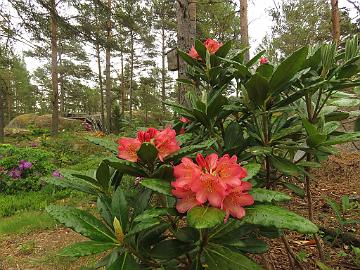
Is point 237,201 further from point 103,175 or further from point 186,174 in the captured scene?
point 103,175

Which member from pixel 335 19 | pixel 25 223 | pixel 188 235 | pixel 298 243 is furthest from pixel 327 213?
pixel 335 19

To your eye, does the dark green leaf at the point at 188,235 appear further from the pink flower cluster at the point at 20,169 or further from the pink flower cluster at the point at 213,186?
the pink flower cluster at the point at 20,169

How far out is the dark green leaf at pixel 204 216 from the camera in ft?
2.69

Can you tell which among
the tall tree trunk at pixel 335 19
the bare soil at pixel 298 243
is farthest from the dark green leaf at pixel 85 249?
the tall tree trunk at pixel 335 19

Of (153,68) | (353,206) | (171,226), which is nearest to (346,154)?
(353,206)

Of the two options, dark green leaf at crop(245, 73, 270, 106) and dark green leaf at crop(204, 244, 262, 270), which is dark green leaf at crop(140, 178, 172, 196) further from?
dark green leaf at crop(245, 73, 270, 106)

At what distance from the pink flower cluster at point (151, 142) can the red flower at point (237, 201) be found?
0.86 ft

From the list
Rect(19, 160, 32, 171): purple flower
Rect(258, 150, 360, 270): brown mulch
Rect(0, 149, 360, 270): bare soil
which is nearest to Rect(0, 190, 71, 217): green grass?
Rect(19, 160, 32, 171): purple flower

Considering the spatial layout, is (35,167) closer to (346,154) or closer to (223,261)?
(346,154)

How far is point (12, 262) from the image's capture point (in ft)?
10.3

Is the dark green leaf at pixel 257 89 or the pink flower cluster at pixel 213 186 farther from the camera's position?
the dark green leaf at pixel 257 89

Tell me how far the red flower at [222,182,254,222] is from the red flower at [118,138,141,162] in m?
0.33

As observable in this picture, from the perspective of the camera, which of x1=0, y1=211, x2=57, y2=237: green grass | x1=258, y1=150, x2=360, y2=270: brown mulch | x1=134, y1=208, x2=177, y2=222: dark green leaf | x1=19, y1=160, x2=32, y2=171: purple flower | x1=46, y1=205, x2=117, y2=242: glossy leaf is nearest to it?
x1=134, y1=208, x2=177, y2=222: dark green leaf

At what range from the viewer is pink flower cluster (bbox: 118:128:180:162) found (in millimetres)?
1052
